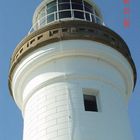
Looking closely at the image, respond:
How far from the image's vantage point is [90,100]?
11867mm

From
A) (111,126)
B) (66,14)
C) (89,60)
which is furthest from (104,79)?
(66,14)

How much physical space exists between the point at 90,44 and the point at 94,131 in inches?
115

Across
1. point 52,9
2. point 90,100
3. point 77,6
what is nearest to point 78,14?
point 77,6

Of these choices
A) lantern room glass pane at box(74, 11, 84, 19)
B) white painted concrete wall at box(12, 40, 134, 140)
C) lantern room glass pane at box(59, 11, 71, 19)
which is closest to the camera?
white painted concrete wall at box(12, 40, 134, 140)

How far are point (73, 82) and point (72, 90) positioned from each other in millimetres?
291

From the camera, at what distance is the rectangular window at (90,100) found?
11.6 m

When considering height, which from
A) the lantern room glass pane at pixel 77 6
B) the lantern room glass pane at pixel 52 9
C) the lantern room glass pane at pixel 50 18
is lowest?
the lantern room glass pane at pixel 50 18

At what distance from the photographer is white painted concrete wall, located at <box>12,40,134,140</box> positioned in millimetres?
10977

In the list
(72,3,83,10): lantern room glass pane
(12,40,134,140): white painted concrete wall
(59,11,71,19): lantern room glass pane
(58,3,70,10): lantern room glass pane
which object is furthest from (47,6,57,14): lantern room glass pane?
(12,40,134,140): white painted concrete wall

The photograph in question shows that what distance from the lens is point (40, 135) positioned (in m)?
11.1

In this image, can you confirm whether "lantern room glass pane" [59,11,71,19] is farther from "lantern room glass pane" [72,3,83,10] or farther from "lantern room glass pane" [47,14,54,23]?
"lantern room glass pane" [72,3,83,10]

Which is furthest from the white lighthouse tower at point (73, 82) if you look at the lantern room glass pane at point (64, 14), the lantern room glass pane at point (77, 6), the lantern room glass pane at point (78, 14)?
the lantern room glass pane at point (77, 6)

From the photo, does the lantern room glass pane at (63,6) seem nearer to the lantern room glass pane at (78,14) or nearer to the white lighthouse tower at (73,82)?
the lantern room glass pane at (78,14)

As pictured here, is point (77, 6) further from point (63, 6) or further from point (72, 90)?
point (72, 90)
